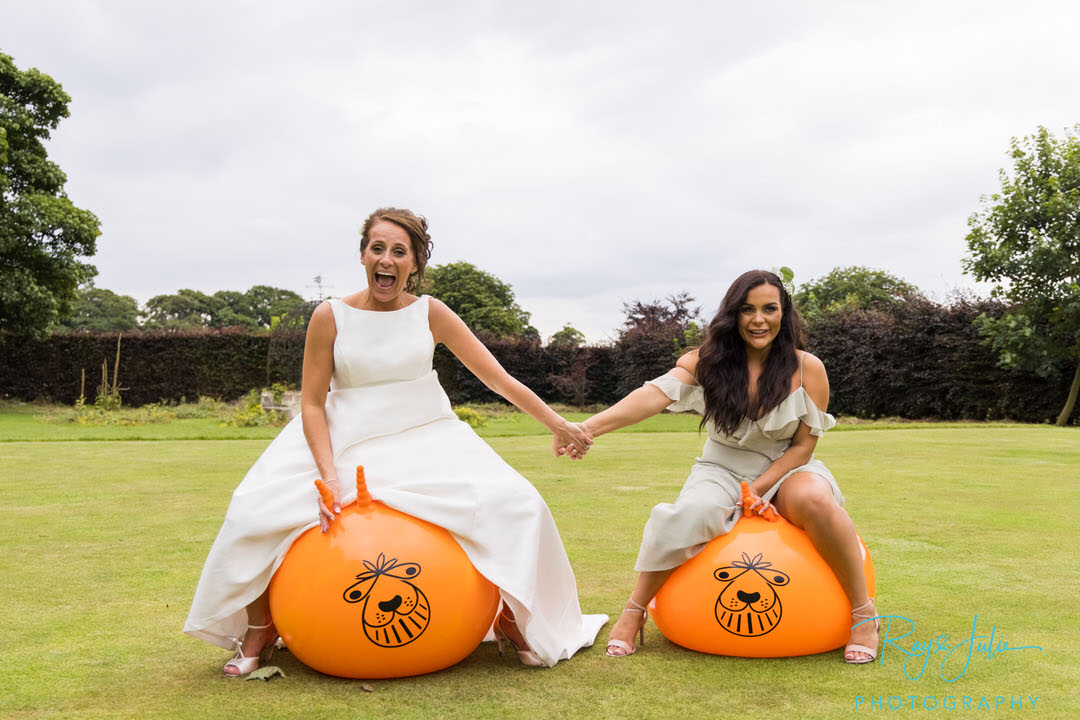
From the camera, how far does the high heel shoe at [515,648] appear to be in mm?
4305

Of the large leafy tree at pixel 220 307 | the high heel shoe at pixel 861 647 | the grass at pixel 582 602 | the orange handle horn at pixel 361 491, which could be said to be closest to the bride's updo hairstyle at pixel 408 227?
the orange handle horn at pixel 361 491

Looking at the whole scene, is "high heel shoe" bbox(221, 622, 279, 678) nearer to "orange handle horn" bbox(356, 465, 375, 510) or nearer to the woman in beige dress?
"orange handle horn" bbox(356, 465, 375, 510)

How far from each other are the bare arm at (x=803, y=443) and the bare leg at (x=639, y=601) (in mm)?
668

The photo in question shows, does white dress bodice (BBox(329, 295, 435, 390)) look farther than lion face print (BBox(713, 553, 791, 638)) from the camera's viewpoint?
Yes

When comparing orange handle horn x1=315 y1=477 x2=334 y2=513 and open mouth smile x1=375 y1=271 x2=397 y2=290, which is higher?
open mouth smile x1=375 y1=271 x2=397 y2=290

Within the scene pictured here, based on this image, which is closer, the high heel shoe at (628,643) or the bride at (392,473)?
the bride at (392,473)

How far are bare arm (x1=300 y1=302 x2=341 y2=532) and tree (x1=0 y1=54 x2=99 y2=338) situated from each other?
27762mm

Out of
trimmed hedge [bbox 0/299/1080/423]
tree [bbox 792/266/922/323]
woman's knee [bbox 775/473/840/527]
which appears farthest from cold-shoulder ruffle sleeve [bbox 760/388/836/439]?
tree [bbox 792/266/922/323]

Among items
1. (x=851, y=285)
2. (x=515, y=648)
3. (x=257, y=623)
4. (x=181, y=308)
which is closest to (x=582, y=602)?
(x=515, y=648)

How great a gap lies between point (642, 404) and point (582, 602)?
4.62ft

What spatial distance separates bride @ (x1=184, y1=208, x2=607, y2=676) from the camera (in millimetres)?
4148

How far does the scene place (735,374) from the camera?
479 centimetres

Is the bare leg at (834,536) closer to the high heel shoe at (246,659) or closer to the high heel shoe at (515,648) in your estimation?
the high heel shoe at (515,648)

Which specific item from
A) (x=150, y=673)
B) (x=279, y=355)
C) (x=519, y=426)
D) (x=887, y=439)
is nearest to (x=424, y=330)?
(x=150, y=673)
